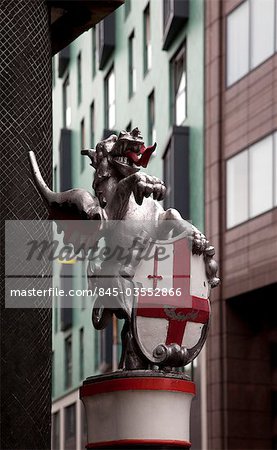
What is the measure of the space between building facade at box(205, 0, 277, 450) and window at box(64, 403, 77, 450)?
16.4 metres

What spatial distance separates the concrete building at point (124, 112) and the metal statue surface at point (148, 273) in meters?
27.5

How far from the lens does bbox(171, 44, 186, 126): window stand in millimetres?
36750

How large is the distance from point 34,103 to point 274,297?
25.3 m

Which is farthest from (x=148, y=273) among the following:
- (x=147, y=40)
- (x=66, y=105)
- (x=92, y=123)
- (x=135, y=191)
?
(x=66, y=105)

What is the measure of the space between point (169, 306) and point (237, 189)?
26882 mm

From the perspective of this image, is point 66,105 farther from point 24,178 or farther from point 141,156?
point 141,156

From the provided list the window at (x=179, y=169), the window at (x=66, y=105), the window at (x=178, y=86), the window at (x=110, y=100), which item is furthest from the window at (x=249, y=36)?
the window at (x=66, y=105)

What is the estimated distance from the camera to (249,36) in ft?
104

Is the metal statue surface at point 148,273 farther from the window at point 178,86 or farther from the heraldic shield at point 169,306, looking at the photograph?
the window at point 178,86

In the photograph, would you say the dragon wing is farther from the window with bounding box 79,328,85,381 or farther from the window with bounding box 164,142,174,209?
the window with bounding box 79,328,85,381

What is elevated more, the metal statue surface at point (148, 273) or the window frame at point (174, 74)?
the window frame at point (174, 74)

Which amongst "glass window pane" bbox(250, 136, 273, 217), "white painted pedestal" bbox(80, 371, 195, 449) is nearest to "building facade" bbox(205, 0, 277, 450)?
"glass window pane" bbox(250, 136, 273, 217)

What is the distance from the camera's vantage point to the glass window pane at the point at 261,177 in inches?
1181

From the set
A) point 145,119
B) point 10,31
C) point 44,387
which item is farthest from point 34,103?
point 145,119
